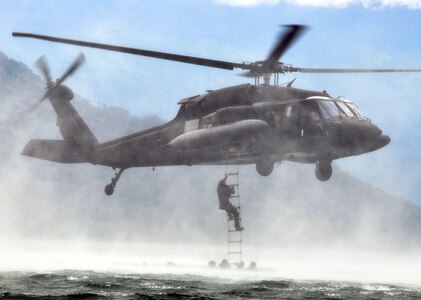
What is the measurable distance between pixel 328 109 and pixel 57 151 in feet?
46.2

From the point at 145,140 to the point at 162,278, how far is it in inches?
247

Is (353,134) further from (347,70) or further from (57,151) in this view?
(57,151)

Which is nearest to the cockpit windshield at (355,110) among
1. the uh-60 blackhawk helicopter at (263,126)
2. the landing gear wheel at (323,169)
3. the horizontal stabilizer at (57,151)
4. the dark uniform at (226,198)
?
the uh-60 blackhawk helicopter at (263,126)

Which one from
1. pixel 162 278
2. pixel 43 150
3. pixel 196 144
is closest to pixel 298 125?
pixel 196 144

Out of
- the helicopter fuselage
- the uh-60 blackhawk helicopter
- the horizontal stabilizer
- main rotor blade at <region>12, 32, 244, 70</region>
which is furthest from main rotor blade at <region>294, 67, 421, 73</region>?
the horizontal stabilizer

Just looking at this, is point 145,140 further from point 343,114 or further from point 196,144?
point 343,114

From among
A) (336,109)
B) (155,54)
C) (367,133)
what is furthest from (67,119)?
(367,133)

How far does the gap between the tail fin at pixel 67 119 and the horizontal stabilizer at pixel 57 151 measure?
0.47 m

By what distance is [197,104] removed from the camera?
A: 28344 mm

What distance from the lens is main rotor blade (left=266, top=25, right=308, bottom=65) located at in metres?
24.5

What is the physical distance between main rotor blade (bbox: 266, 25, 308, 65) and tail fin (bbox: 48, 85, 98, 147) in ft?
35.1

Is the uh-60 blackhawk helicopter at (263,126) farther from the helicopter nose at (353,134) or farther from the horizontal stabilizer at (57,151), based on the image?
the horizontal stabilizer at (57,151)

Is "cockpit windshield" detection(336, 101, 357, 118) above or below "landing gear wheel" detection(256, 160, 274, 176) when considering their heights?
above

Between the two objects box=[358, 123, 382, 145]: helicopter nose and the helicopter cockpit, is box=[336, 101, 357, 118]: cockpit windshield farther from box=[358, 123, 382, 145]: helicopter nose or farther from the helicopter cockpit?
box=[358, 123, 382, 145]: helicopter nose
